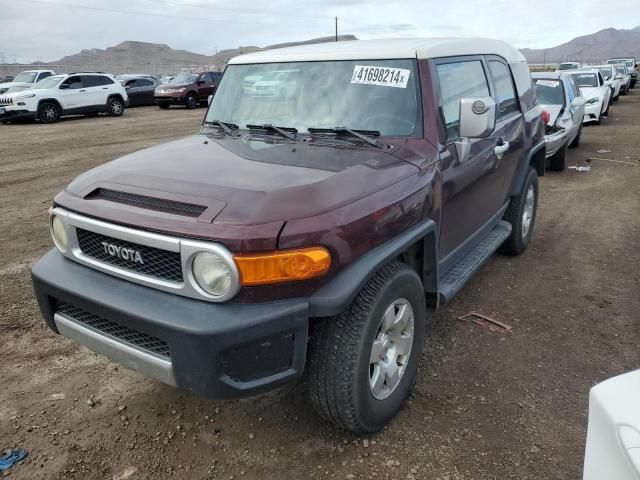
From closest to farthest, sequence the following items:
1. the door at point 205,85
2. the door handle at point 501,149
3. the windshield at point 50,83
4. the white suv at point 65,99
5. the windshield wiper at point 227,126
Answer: the windshield wiper at point 227,126 → the door handle at point 501,149 → the white suv at point 65,99 → the windshield at point 50,83 → the door at point 205,85

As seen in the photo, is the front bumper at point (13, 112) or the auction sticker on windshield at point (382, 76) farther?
the front bumper at point (13, 112)

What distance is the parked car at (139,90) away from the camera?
975 inches

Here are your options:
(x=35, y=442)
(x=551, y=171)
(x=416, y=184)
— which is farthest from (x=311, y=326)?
(x=551, y=171)

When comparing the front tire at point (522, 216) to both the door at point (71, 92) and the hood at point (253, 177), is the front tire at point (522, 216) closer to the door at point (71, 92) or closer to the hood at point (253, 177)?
the hood at point (253, 177)

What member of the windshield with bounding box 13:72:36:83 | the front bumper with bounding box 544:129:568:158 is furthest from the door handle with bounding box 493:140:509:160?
the windshield with bounding box 13:72:36:83

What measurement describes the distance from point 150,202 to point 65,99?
1817 cm

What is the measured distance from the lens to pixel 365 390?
8.29 ft

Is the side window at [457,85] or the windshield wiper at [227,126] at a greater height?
the side window at [457,85]

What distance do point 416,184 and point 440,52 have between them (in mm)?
1123

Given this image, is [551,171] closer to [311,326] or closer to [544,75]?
[544,75]

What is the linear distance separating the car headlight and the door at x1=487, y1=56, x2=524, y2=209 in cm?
260

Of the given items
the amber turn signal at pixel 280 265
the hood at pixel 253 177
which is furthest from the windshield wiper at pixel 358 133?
the amber turn signal at pixel 280 265

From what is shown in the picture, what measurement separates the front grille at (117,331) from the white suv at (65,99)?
1731cm

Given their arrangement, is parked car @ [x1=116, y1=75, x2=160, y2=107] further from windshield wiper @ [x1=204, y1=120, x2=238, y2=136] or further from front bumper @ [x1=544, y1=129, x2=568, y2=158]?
windshield wiper @ [x1=204, y1=120, x2=238, y2=136]
